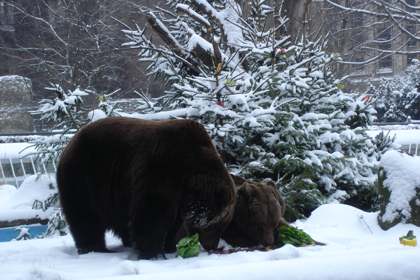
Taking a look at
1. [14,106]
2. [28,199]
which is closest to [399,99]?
[14,106]

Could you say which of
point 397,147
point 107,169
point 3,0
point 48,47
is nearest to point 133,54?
point 48,47

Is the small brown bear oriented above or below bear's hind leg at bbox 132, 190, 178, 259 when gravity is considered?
below

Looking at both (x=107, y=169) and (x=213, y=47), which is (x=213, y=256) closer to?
(x=107, y=169)

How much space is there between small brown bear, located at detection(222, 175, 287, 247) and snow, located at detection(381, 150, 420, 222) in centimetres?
164

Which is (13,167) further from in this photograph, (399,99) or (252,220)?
(399,99)

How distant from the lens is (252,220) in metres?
5.46

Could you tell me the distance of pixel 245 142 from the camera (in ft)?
31.5

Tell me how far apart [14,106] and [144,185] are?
1638cm

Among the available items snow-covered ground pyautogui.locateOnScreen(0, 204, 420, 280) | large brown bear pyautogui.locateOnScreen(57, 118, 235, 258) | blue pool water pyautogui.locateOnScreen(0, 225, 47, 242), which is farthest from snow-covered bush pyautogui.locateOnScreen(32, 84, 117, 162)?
large brown bear pyautogui.locateOnScreen(57, 118, 235, 258)

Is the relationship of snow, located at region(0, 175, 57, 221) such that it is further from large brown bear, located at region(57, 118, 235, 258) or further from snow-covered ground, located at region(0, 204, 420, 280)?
large brown bear, located at region(57, 118, 235, 258)

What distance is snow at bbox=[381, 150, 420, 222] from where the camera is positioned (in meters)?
6.56

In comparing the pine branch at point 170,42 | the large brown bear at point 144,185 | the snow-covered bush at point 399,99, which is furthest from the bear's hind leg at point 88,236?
the snow-covered bush at point 399,99

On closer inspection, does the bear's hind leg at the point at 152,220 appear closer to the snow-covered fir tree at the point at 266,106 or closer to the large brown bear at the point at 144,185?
the large brown bear at the point at 144,185

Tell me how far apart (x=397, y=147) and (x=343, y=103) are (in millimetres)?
1680
